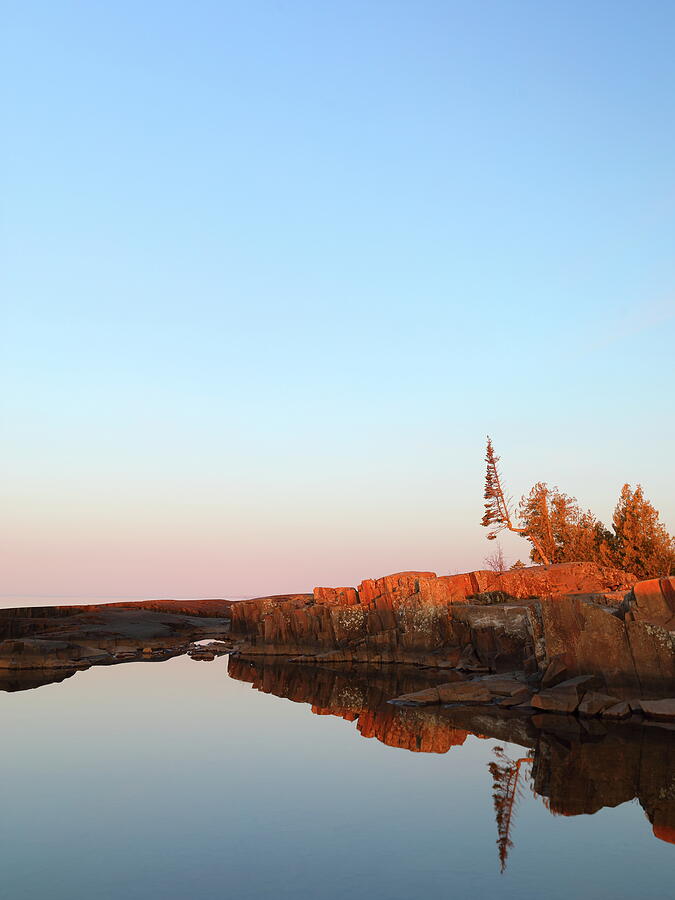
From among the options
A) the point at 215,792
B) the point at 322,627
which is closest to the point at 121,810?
the point at 215,792

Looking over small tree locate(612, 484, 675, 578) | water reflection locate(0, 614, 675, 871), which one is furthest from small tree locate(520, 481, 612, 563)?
water reflection locate(0, 614, 675, 871)

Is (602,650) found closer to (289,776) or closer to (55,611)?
(289,776)

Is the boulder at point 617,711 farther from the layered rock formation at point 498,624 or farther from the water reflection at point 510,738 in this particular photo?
the layered rock formation at point 498,624

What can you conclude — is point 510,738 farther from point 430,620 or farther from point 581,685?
point 430,620

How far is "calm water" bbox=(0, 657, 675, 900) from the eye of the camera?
8.83m

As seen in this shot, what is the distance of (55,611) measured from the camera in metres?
66.9

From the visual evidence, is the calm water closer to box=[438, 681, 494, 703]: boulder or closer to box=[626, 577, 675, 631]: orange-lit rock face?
box=[438, 681, 494, 703]: boulder

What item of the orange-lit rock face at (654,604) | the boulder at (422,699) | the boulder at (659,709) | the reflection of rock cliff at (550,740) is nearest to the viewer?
the reflection of rock cliff at (550,740)

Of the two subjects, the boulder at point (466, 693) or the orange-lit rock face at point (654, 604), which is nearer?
the orange-lit rock face at point (654, 604)

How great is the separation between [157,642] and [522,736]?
40522 millimetres

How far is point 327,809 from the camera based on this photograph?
12.0 metres

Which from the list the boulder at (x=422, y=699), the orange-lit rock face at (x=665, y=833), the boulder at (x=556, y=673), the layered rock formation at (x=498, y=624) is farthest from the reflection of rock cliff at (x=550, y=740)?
the layered rock formation at (x=498, y=624)

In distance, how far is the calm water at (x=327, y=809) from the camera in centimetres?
883

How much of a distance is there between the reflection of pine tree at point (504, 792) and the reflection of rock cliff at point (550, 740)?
0.37m
